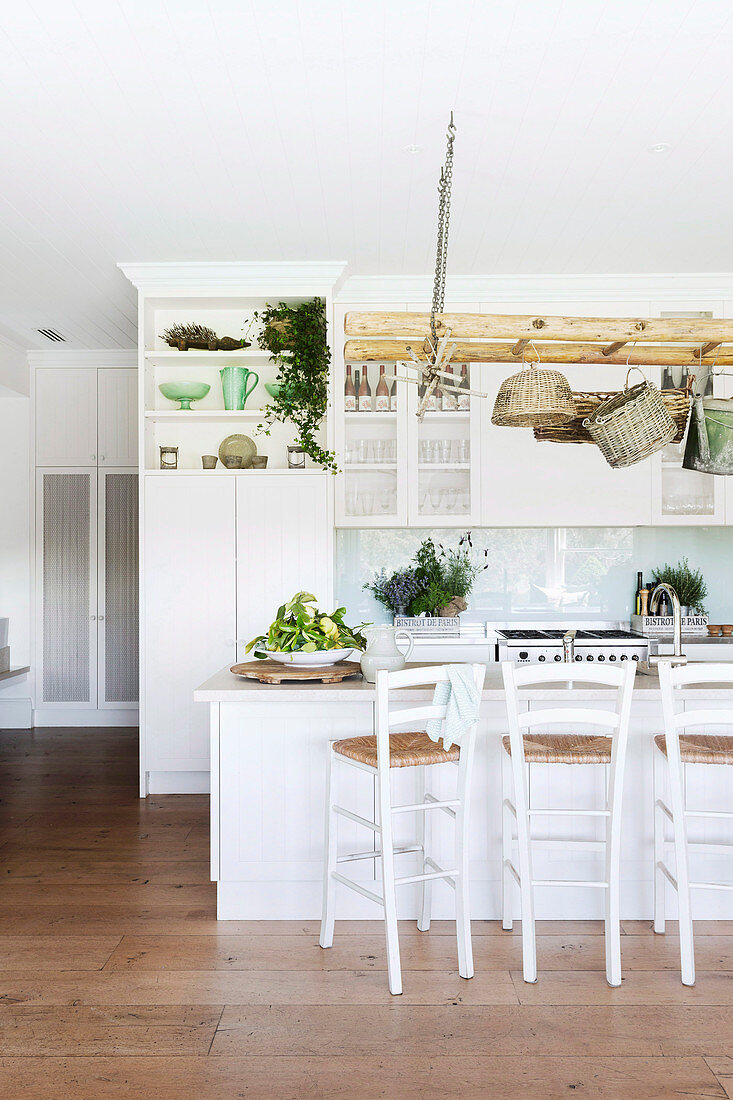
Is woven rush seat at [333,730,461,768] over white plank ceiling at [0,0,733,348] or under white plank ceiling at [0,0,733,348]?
under

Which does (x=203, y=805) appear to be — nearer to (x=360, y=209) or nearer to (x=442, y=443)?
(x=442, y=443)

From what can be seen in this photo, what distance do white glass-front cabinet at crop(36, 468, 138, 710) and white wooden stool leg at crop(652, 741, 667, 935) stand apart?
4.30m

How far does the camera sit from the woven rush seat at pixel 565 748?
263cm

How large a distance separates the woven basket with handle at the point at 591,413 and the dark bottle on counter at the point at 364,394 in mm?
1813

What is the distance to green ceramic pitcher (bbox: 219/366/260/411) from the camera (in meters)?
4.85

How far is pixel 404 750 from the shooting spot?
2691 mm

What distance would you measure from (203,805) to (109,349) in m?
3.55

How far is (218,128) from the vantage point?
10.2 ft

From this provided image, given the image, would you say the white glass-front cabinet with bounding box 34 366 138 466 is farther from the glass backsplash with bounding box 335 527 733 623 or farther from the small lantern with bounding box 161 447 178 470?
the glass backsplash with bounding box 335 527 733 623

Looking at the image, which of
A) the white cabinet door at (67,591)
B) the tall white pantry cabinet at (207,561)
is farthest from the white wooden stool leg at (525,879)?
the white cabinet door at (67,591)

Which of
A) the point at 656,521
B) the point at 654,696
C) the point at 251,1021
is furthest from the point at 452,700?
the point at 656,521

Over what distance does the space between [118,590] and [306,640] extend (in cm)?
353

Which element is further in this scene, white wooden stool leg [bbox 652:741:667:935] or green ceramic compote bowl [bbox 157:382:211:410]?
green ceramic compote bowl [bbox 157:382:211:410]

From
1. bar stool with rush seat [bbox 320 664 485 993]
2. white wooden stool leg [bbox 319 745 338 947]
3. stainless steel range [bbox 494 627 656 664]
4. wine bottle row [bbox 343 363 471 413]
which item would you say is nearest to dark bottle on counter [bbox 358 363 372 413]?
wine bottle row [bbox 343 363 471 413]
